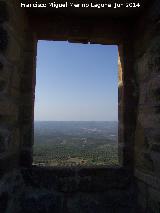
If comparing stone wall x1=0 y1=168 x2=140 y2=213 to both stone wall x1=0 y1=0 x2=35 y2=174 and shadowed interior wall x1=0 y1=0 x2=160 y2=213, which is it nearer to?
shadowed interior wall x1=0 y1=0 x2=160 y2=213

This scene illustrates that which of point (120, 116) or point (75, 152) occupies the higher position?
point (120, 116)

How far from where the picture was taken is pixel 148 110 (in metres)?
2.75

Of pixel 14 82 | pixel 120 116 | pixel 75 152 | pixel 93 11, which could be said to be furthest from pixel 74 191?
pixel 75 152

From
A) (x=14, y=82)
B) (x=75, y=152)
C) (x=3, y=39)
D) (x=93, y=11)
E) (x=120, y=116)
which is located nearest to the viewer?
(x=3, y=39)

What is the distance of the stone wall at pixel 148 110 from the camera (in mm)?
2562

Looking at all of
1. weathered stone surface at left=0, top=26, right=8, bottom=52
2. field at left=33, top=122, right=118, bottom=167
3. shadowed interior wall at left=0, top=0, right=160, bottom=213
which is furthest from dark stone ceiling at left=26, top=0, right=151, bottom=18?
field at left=33, top=122, right=118, bottom=167

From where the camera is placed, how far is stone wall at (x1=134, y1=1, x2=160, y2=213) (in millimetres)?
2562

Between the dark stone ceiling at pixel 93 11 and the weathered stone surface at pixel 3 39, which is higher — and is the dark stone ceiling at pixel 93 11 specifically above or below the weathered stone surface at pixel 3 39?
above

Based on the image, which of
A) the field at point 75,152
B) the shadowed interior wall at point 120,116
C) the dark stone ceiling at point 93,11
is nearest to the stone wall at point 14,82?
the shadowed interior wall at point 120,116

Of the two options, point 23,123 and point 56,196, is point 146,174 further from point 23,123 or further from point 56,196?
point 23,123

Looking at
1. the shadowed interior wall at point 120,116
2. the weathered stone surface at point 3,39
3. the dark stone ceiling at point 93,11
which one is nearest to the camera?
the weathered stone surface at point 3,39

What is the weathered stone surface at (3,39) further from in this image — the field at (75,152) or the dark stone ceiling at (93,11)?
the field at (75,152)

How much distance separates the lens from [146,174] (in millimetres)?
2742

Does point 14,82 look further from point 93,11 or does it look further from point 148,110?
point 148,110
